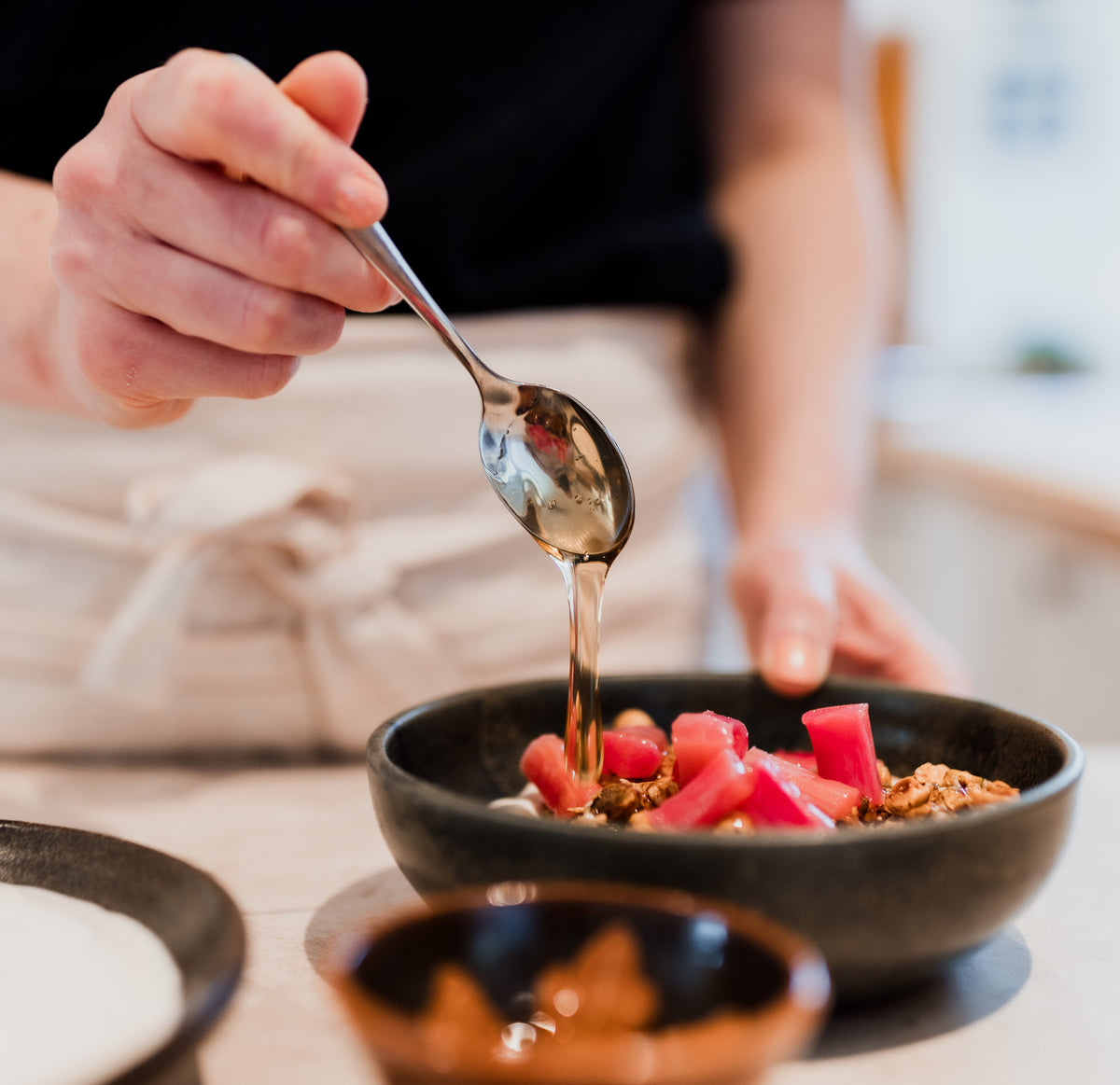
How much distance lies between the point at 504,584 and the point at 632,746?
0.44 meters

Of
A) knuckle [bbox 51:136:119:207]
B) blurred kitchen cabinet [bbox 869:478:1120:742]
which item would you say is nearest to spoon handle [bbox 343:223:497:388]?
knuckle [bbox 51:136:119:207]

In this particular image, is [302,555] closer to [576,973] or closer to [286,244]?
[286,244]

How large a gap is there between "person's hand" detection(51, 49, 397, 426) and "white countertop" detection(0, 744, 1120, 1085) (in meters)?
0.29

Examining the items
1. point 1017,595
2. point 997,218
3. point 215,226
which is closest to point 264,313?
point 215,226

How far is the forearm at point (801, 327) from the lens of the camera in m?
1.15

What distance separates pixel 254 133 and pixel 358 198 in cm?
5

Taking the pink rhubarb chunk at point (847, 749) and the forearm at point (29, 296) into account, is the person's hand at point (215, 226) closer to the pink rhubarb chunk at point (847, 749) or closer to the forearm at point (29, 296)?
the forearm at point (29, 296)

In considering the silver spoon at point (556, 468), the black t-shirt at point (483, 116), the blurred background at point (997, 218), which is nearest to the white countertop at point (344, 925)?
the silver spoon at point (556, 468)

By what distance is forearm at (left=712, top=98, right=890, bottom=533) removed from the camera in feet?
3.79

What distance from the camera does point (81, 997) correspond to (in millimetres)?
463

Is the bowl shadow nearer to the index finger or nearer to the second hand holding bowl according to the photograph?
the second hand holding bowl

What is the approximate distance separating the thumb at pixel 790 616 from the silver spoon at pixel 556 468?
5.1 inches

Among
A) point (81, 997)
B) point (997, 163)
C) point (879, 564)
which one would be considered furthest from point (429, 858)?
point (997, 163)

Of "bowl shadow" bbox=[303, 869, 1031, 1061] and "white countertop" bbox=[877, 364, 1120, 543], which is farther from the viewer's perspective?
"white countertop" bbox=[877, 364, 1120, 543]
